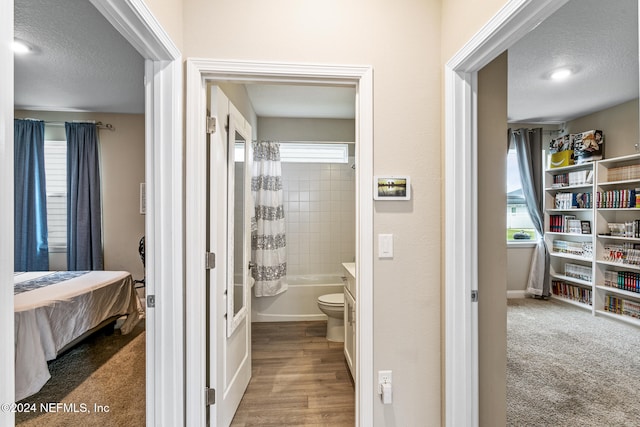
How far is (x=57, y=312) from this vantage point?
244 centimetres

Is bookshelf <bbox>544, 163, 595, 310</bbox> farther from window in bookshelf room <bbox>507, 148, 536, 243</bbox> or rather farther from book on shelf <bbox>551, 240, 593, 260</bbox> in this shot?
window in bookshelf room <bbox>507, 148, 536, 243</bbox>

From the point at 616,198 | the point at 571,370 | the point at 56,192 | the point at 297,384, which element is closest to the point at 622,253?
the point at 616,198

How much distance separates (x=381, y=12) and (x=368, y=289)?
1.41 metres

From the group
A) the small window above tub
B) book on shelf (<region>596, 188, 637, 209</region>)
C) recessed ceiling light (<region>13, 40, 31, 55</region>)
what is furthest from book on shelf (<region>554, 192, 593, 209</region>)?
recessed ceiling light (<region>13, 40, 31, 55</region>)

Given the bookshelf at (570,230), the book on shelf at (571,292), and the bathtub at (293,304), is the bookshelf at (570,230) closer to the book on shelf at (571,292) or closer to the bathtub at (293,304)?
the book on shelf at (571,292)

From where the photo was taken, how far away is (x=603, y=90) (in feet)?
11.1

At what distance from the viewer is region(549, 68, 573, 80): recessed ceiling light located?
2.90m

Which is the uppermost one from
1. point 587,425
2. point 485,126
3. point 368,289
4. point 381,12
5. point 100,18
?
point 100,18

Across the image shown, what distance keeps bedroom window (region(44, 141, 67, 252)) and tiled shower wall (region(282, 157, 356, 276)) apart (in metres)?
2.91

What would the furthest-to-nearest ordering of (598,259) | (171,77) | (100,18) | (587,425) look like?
(598,259) < (100,18) < (587,425) < (171,77)

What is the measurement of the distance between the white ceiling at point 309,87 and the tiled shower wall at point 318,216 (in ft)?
2.58

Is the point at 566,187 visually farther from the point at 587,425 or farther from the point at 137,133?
the point at 137,133

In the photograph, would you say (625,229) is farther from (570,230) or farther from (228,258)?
(228,258)

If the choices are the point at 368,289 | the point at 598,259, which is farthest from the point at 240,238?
the point at 598,259
